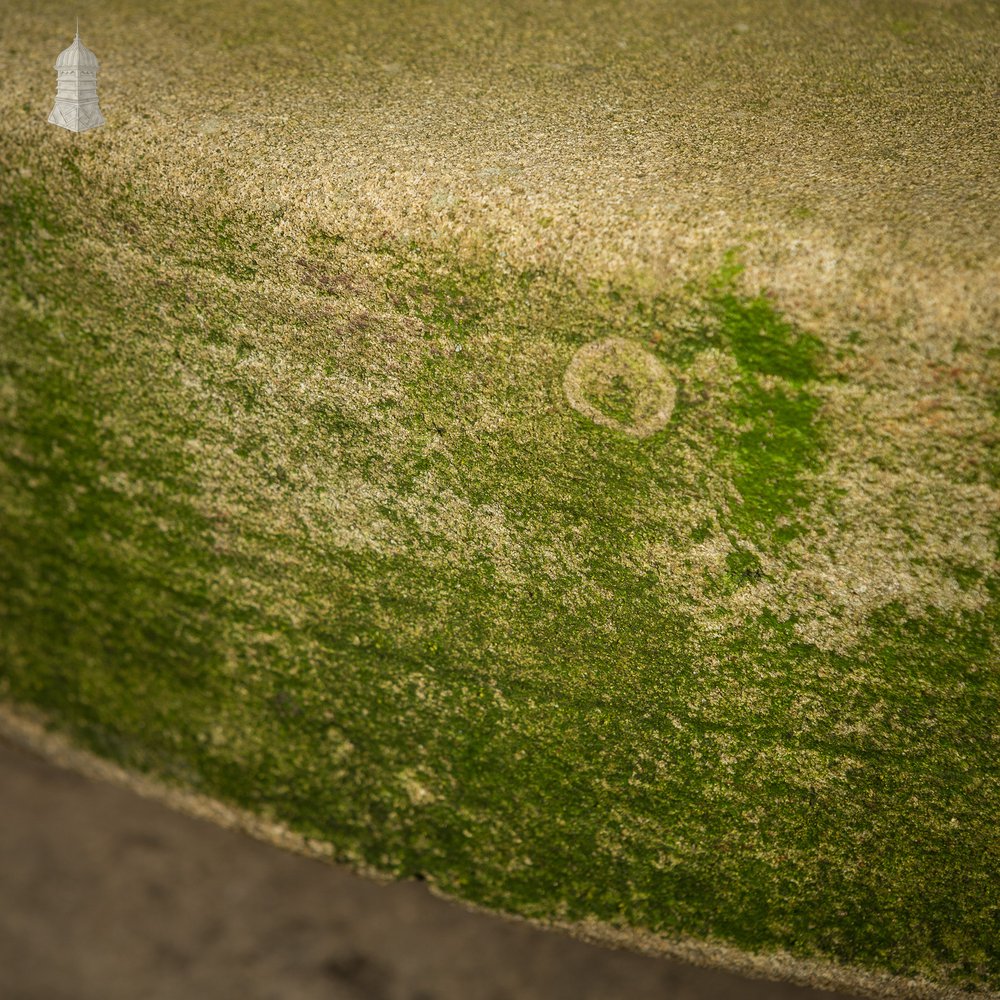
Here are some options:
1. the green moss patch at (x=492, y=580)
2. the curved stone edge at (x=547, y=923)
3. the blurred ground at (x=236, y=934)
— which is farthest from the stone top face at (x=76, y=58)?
the blurred ground at (x=236, y=934)

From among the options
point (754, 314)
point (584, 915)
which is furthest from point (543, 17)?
point (584, 915)

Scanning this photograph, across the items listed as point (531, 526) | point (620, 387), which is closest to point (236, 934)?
point (531, 526)

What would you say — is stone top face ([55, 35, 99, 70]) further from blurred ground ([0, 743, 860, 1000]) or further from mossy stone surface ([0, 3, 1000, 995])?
blurred ground ([0, 743, 860, 1000])

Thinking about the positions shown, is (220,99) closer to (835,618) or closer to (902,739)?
(835,618)

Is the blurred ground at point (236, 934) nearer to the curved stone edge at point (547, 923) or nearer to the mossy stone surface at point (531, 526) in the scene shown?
the curved stone edge at point (547, 923)

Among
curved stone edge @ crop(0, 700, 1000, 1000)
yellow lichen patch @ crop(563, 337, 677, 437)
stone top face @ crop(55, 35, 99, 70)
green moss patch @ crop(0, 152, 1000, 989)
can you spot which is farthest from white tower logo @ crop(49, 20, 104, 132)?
curved stone edge @ crop(0, 700, 1000, 1000)

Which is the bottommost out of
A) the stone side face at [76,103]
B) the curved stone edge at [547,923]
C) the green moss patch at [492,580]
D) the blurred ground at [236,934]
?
the blurred ground at [236,934]
